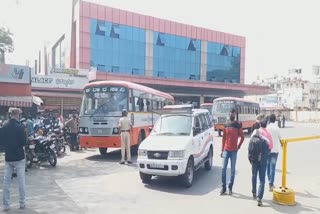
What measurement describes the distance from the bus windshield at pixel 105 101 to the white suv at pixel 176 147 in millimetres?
3389

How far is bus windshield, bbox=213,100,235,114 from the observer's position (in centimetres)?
2522

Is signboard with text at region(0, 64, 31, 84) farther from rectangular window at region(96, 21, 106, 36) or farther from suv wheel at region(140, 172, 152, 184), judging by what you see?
rectangular window at region(96, 21, 106, 36)

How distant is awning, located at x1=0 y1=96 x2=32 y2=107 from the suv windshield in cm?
1360

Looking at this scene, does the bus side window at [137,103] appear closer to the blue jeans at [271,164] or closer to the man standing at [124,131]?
the man standing at [124,131]

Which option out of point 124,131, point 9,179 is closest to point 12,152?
point 9,179

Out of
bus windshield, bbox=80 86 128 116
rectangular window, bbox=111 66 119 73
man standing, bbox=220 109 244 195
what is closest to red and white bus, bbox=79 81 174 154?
bus windshield, bbox=80 86 128 116

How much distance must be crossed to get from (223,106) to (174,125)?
53.1 feet

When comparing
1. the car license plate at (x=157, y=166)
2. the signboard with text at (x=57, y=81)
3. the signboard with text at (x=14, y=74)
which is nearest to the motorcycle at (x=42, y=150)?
the car license plate at (x=157, y=166)

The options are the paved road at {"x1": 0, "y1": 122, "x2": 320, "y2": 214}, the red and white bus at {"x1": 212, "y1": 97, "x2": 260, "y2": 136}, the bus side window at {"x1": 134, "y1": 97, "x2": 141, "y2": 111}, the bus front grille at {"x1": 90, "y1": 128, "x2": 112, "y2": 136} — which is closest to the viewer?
the paved road at {"x1": 0, "y1": 122, "x2": 320, "y2": 214}

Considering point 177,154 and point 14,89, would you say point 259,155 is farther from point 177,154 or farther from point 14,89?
point 14,89

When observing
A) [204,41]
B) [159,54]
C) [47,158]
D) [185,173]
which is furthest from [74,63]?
[185,173]

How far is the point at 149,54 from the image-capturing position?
47.9 meters

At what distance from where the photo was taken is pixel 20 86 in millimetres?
21266

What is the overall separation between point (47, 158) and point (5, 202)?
4852 millimetres
